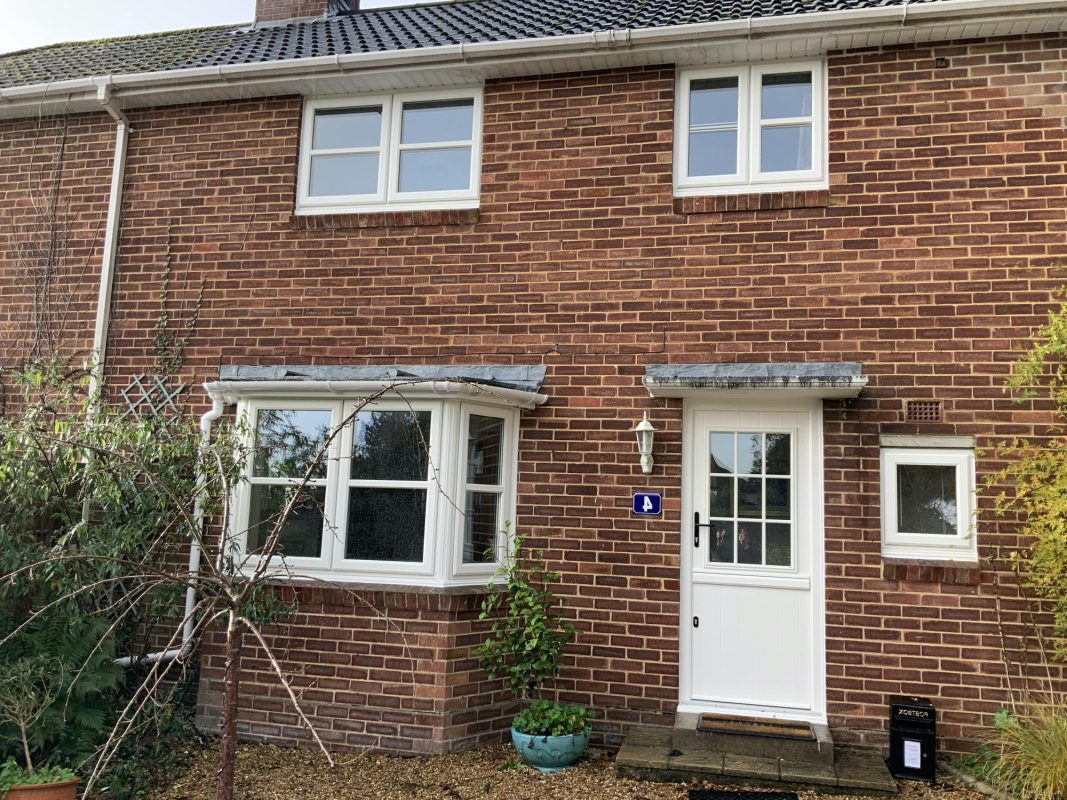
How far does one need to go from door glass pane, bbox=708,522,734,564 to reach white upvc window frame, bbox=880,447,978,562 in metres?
1.16

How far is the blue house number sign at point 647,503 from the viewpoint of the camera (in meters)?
6.75

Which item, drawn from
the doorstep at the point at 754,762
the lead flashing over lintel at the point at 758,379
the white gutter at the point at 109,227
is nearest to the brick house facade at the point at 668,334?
the lead flashing over lintel at the point at 758,379

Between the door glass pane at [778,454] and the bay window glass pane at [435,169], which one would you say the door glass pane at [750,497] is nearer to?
the door glass pane at [778,454]

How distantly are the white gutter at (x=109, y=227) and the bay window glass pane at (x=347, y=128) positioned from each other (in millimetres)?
2042

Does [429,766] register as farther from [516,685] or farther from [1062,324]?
[1062,324]

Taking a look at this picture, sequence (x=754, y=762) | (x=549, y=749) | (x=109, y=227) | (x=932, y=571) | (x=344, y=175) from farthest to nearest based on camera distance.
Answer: (x=109, y=227) → (x=344, y=175) → (x=932, y=571) → (x=549, y=749) → (x=754, y=762)

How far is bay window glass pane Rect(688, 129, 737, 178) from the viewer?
7.14m

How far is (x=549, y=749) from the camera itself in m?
5.89

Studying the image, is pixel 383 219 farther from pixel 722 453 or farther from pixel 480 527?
pixel 722 453

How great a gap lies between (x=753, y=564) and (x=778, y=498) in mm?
579

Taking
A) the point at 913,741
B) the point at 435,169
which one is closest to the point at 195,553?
the point at 435,169

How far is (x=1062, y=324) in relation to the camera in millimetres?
5930

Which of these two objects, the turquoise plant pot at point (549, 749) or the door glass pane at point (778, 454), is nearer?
the turquoise plant pot at point (549, 749)

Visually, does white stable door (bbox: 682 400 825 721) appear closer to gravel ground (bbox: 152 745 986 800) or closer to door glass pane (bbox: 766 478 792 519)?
door glass pane (bbox: 766 478 792 519)
